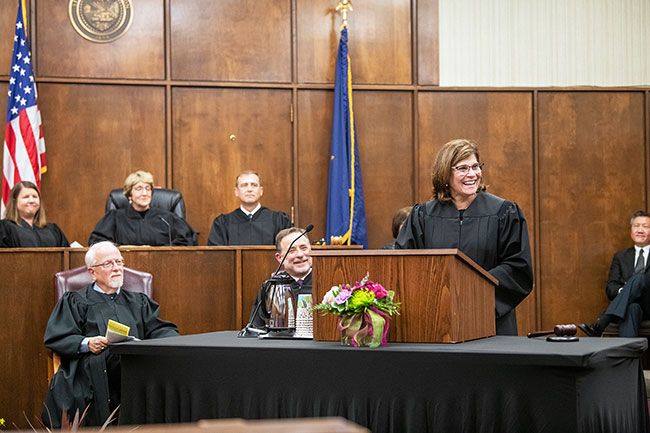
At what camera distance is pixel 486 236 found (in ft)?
15.4

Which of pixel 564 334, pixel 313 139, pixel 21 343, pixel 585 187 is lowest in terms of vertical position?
pixel 21 343

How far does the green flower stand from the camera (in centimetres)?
382

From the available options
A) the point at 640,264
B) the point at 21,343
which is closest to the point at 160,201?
the point at 21,343

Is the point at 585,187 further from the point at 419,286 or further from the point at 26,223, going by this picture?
the point at 419,286

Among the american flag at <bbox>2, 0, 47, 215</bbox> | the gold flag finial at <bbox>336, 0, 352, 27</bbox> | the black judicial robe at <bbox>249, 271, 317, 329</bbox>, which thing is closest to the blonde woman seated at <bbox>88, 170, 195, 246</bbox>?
the american flag at <bbox>2, 0, 47, 215</bbox>

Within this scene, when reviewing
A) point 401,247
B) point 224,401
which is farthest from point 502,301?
point 224,401

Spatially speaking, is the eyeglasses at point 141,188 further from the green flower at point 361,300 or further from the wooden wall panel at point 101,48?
the green flower at point 361,300

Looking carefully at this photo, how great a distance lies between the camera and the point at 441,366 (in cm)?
374

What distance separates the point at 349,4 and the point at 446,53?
1.02 metres

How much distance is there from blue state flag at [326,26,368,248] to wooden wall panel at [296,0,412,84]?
24 cm

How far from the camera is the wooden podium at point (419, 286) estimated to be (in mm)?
3869

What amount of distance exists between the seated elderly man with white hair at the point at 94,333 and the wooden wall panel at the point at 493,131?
4669 mm

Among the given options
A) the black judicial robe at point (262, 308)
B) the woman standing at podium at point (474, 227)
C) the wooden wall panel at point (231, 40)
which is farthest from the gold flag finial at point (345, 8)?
the woman standing at podium at point (474, 227)

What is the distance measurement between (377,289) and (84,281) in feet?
9.84
